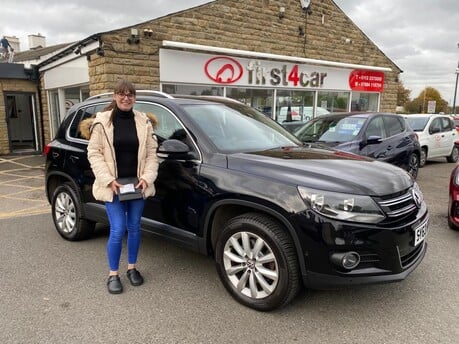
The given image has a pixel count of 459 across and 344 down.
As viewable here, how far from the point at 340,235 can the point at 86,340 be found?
75.4 inches

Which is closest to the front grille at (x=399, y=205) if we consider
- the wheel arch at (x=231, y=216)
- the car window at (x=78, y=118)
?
the wheel arch at (x=231, y=216)

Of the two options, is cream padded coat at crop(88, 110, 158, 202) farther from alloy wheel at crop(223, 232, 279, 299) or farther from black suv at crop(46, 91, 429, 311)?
alloy wheel at crop(223, 232, 279, 299)

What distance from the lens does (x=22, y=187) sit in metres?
8.18

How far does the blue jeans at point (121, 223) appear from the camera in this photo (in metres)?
3.31

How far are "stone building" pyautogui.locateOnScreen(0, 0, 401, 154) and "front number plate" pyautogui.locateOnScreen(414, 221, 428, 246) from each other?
7.20 meters

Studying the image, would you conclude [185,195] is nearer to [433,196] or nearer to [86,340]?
[86,340]

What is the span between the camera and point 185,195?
3.43 m

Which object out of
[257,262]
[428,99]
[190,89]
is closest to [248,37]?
[190,89]

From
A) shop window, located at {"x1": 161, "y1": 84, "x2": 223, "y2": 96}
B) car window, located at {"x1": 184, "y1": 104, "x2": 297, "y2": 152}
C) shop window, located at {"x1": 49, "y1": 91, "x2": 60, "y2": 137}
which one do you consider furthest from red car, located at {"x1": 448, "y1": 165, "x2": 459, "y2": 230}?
shop window, located at {"x1": 49, "y1": 91, "x2": 60, "y2": 137}

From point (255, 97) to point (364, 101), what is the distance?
19.5 ft

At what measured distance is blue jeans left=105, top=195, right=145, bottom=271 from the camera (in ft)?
10.9

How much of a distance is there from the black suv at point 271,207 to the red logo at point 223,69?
664 centimetres

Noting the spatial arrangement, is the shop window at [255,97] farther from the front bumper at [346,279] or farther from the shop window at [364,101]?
the front bumper at [346,279]

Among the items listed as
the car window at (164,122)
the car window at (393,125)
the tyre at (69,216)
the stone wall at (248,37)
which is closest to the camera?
the car window at (164,122)
